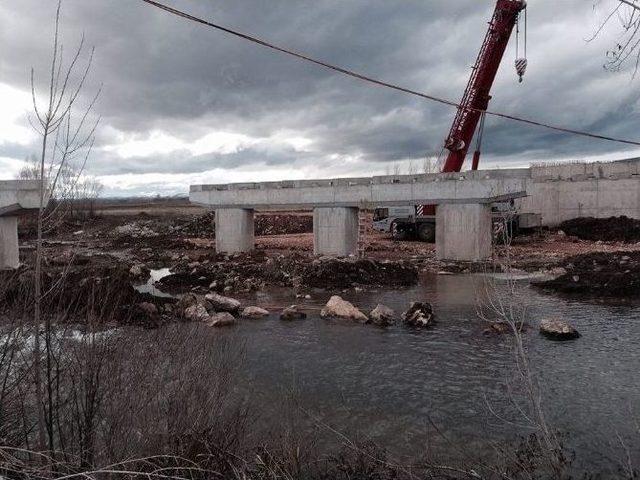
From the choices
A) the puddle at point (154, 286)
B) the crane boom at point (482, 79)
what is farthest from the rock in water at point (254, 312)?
the crane boom at point (482, 79)

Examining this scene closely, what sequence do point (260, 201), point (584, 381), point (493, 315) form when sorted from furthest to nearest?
point (260, 201), point (493, 315), point (584, 381)

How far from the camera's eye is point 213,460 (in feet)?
14.3

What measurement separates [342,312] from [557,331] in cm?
481

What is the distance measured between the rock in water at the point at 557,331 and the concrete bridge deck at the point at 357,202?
11.0m

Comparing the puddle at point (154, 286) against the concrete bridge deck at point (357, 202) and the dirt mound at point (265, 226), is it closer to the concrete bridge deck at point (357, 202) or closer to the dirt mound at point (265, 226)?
the concrete bridge deck at point (357, 202)

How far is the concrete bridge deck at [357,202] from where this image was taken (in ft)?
71.1

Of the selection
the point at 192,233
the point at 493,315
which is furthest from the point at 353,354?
the point at 192,233

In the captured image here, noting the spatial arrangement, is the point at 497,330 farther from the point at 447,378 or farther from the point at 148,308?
the point at 148,308

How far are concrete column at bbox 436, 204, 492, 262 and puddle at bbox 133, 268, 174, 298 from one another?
11581mm

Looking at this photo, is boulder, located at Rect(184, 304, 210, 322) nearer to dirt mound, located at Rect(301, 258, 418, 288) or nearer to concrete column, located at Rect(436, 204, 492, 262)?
dirt mound, located at Rect(301, 258, 418, 288)

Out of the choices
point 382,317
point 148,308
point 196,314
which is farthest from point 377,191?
point 148,308

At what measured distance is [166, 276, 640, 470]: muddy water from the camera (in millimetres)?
6406

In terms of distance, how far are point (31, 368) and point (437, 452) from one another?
423 centimetres

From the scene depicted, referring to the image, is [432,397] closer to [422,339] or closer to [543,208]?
[422,339]
